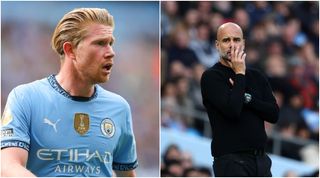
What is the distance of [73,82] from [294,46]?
11.0m

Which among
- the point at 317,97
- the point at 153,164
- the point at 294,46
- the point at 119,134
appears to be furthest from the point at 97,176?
the point at 294,46

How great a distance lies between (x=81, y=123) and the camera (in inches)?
164

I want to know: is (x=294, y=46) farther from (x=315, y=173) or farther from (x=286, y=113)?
(x=315, y=173)

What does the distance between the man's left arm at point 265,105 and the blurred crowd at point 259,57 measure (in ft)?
23.6

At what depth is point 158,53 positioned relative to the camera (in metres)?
12.8

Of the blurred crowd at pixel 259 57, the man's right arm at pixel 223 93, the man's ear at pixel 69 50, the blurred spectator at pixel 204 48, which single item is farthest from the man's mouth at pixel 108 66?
the blurred spectator at pixel 204 48

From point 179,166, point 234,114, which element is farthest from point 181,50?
point 234,114

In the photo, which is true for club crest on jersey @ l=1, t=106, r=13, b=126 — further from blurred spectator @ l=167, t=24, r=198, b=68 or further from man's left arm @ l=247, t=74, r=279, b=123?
blurred spectator @ l=167, t=24, r=198, b=68

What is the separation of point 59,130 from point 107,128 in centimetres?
28

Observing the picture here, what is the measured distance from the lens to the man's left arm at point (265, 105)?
4.95m

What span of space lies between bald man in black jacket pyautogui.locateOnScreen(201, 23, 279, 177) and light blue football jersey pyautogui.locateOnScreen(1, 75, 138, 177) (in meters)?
0.81

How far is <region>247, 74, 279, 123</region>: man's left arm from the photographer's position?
195 inches

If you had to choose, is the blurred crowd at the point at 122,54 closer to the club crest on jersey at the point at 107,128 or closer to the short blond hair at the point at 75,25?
the club crest on jersey at the point at 107,128

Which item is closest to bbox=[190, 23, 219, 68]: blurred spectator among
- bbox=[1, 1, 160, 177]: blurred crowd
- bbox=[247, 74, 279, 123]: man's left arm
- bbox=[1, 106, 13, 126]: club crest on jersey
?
bbox=[1, 1, 160, 177]: blurred crowd
